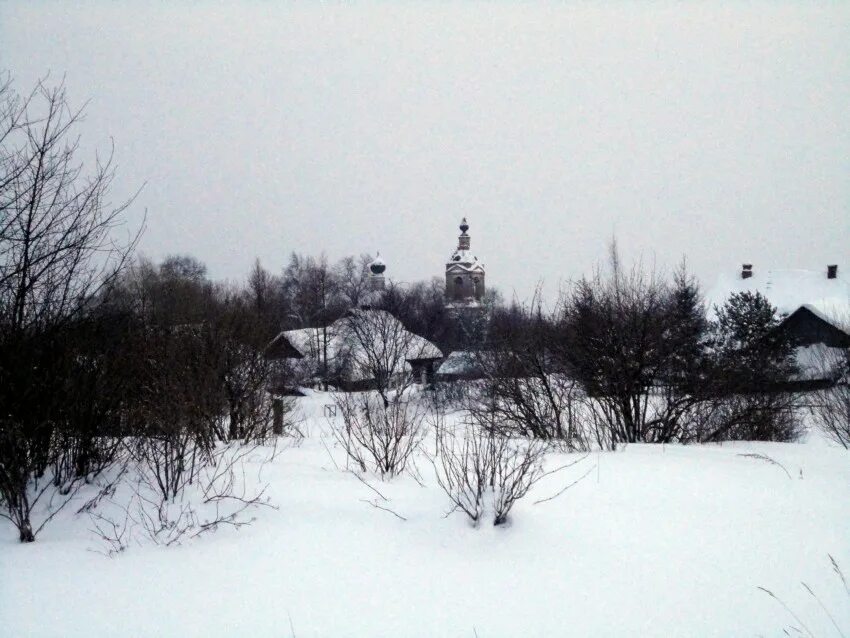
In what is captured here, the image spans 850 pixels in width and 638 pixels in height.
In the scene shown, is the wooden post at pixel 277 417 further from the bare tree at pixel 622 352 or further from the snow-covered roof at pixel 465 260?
the snow-covered roof at pixel 465 260

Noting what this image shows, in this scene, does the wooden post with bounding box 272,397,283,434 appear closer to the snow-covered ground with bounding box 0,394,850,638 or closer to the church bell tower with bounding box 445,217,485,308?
the snow-covered ground with bounding box 0,394,850,638

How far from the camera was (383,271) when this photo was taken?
5478 centimetres

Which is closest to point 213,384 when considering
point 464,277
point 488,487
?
point 488,487

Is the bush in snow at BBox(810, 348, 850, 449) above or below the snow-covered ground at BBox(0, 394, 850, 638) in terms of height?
below

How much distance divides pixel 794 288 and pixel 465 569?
121ft

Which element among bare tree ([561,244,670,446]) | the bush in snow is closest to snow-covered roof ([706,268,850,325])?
the bush in snow

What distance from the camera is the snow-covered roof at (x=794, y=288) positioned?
30.2 meters

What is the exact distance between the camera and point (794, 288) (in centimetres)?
3309

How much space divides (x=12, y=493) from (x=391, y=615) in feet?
10.0

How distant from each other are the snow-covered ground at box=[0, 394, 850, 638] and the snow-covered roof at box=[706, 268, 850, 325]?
28807mm

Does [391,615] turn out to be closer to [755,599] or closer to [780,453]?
[755,599]

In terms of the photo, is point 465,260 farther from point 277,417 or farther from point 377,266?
point 277,417

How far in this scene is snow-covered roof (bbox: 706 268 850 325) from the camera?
99.2ft

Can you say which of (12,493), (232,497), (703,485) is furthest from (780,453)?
(12,493)
